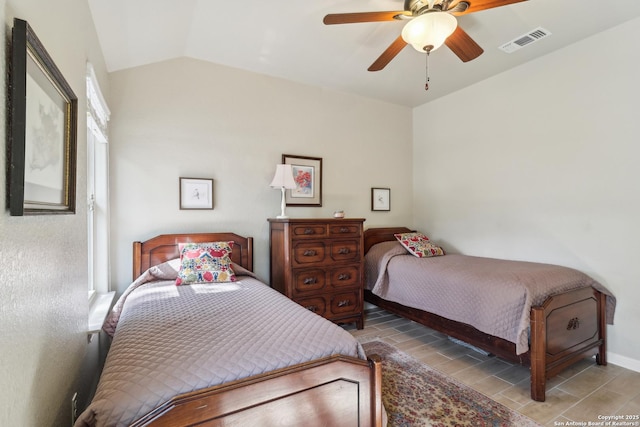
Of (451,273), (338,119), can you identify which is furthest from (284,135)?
(451,273)

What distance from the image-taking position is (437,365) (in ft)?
8.35

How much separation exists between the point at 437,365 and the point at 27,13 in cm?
305

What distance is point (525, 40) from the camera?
2713mm

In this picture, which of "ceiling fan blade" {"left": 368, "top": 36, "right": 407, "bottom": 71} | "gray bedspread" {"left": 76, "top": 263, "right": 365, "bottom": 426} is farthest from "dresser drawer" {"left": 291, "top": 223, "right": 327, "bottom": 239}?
"ceiling fan blade" {"left": 368, "top": 36, "right": 407, "bottom": 71}

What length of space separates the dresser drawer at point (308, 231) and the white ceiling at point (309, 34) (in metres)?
1.61

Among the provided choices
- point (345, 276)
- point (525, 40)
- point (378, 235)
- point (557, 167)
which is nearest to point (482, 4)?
point (525, 40)

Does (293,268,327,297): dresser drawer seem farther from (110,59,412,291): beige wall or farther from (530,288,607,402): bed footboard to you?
(530,288,607,402): bed footboard

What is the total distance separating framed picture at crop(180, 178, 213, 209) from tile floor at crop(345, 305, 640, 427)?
1999 millimetres

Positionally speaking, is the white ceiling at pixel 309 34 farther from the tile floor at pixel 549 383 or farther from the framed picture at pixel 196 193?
the tile floor at pixel 549 383

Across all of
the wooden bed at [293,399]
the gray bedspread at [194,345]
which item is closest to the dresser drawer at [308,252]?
the gray bedspread at [194,345]

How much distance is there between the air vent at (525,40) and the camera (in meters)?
2.59

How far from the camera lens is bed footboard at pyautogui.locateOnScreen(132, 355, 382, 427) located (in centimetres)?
99

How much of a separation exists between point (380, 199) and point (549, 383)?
97.5 inches

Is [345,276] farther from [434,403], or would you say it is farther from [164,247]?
[164,247]
